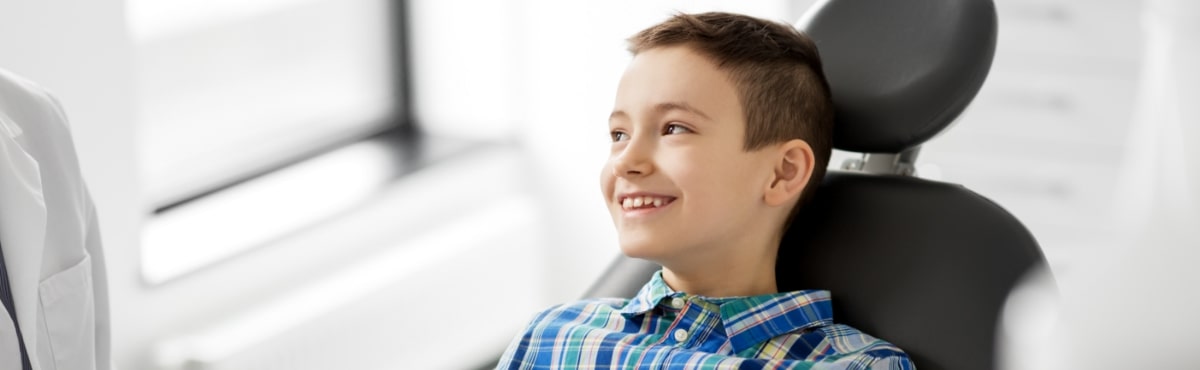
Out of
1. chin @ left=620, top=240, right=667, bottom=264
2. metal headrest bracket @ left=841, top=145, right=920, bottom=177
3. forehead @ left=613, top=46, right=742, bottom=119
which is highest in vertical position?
forehead @ left=613, top=46, right=742, bottom=119

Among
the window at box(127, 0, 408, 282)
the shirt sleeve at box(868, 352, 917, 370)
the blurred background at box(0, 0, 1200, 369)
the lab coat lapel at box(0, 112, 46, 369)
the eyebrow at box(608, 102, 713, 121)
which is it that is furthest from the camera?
the window at box(127, 0, 408, 282)

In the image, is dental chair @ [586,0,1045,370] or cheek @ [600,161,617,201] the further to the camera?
cheek @ [600,161,617,201]

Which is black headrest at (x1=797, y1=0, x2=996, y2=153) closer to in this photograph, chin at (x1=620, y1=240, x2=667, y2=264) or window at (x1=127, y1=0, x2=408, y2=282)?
chin at (x1=620, y1=240, x2=667, y2=264)

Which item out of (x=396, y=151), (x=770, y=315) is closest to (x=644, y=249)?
(x=770, y=315)

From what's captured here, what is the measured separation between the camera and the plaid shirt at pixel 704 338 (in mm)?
1308

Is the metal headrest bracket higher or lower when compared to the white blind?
higher

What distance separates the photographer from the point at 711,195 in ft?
4.50

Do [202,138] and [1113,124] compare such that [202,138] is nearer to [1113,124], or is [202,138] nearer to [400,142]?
[400,142]

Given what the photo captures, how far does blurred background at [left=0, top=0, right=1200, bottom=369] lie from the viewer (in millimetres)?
2014

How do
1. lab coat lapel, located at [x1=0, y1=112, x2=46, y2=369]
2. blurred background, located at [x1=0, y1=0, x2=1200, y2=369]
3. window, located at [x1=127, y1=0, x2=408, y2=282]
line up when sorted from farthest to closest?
window, located at [x1=127, y1=0, x2=408, y2=282] < blurred background, located at [x1=0, y1=0, x2=1200, y2=369] < lab coat lapel, located at [x1=0, y1=112, x2=46, y2=369]

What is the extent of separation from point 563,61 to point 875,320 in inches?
54.9

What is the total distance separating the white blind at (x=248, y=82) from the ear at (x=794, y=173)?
1.03 meters

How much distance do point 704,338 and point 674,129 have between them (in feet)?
0.69

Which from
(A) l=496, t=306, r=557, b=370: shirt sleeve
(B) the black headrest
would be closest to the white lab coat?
(A) l=496, t=306, r=557, b=370: shirt sleeve
